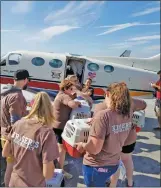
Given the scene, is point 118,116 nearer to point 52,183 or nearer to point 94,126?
point 94,126

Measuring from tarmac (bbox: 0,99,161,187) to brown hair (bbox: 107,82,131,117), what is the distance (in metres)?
1.66

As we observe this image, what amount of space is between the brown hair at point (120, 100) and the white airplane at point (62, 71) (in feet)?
21.6

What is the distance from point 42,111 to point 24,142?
0.96 feet

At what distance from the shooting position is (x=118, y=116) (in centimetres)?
221

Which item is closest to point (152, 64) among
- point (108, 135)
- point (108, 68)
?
point (108, 68)

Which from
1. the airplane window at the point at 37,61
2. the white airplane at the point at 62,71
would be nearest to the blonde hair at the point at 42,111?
the white airplane at the point at 62,71

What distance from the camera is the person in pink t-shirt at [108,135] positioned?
2.14 metres

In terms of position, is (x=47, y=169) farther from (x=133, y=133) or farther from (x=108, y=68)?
(x=108, y=68)

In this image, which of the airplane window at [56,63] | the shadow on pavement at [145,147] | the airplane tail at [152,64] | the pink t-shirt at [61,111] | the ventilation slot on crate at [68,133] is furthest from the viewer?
the airplane tail at [152,64]

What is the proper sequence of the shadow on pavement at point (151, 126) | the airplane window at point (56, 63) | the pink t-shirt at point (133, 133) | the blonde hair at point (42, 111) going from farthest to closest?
the airplane window at point (56, 63) → the shadow on pavement at point (151, 126) → the pink t-shirt at point (133, 133) → the blonde hair at point (42, 111)

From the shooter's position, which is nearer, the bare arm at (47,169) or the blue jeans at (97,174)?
the bare arm at (47,169)

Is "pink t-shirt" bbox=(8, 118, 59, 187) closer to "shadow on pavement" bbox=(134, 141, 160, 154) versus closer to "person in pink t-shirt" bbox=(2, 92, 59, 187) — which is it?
"person in pink t-shirt" bbox=(2, 92, 59, 187)

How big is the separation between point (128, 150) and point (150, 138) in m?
2.81

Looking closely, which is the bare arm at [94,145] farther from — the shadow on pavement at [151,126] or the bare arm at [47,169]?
the shadow on pavement at [151,126]
